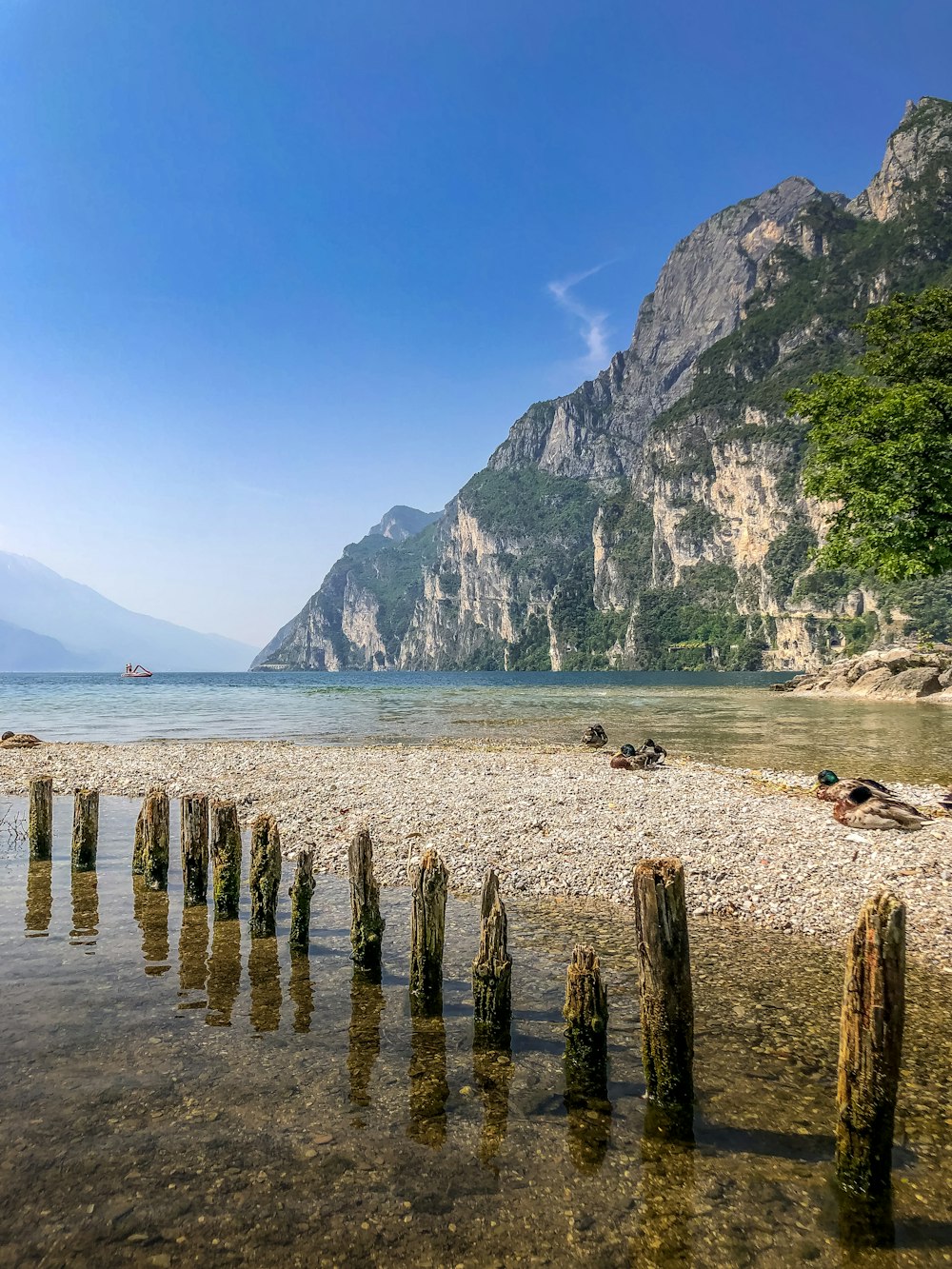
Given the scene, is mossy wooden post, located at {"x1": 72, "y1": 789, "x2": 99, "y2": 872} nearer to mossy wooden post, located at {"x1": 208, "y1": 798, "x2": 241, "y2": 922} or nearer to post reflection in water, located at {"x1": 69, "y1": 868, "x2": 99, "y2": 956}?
post reflection in water, located at {"x1": 69, "y1": 868, "x2": 99, "y2": 956}

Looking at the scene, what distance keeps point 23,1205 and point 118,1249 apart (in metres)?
0.87

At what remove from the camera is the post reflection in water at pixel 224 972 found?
710cm

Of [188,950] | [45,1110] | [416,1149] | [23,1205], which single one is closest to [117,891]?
[188,950]

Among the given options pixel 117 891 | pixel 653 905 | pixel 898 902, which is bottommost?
pixel 117 891

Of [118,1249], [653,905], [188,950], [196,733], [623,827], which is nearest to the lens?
[118,1249]

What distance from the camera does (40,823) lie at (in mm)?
12938

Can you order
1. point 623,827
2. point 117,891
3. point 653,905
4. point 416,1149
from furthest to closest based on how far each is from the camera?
point 623,827
point 117,891
point 653,905
point 416,1149

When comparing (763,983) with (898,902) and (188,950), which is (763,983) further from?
(188,950)

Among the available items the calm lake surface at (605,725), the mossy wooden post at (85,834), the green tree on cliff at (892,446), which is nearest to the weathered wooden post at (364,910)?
the mossy wooden post at (85,834)

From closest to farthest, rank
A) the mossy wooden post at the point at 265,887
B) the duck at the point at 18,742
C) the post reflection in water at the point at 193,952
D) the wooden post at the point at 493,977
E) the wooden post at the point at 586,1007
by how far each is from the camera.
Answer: the wooden post at the point at 586,1007
the wooden post at the point at 493,977
the post reflection in water at the point at 193,952
the mossy wooden post at the point at 265,887
the duck at the point at 18,742

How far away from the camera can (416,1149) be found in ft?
16.4

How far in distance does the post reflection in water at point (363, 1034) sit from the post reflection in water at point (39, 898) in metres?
4.71

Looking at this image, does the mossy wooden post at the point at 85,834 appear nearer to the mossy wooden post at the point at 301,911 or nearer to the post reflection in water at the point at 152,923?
the post reflection in water at the point at 152,923

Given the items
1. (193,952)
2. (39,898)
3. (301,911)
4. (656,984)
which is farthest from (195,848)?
(656,984)
